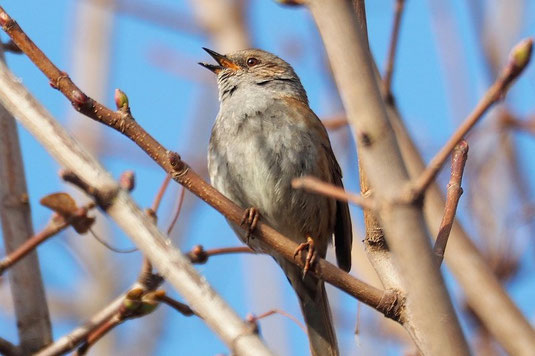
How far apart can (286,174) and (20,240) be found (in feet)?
5.76

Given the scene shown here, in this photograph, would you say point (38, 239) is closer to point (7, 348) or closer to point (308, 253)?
point (7, 348)

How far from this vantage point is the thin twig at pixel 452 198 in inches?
102

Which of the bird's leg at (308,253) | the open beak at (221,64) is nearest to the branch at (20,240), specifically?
the bird's leg at (308,253)

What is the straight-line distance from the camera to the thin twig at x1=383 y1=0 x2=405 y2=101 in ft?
Result: 13.0

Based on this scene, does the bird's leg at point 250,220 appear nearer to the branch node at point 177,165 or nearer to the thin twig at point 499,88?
the branch node at point 177,165

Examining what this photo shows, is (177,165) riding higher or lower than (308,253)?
lower

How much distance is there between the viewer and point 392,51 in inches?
156

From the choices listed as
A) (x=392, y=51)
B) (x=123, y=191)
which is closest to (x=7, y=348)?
(x=123, y=191)

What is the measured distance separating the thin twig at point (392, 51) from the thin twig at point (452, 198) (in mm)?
1172

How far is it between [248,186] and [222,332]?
94.4 inches

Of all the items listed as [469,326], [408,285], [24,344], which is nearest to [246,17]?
[469,326]

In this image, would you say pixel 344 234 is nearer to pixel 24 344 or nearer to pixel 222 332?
pixel 24 344

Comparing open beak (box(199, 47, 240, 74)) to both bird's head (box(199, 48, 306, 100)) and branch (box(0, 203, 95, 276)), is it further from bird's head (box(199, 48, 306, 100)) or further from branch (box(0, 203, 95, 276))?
branch (box(0, 203, 95, 276))

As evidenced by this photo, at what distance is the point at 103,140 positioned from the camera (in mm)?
8102
